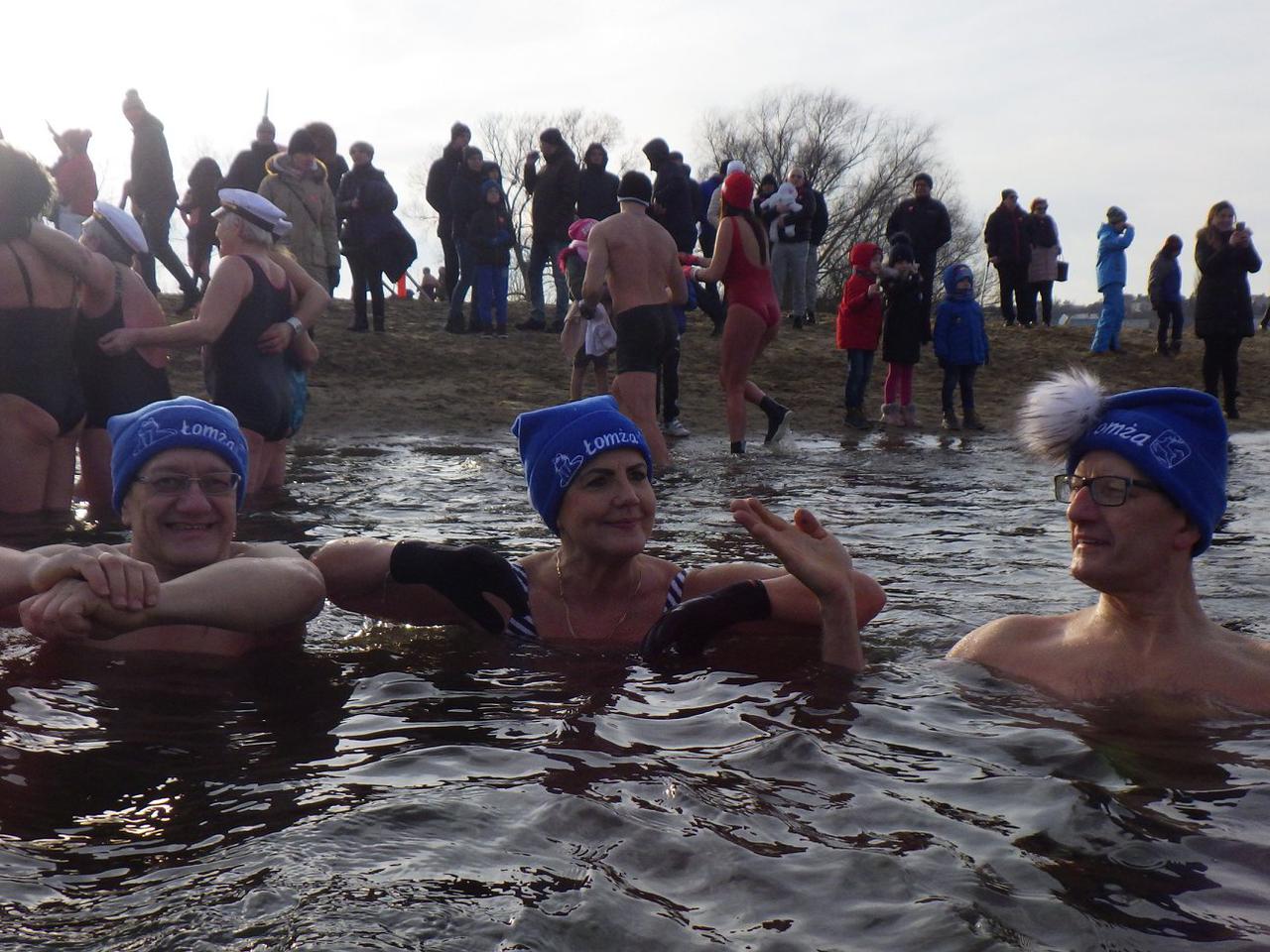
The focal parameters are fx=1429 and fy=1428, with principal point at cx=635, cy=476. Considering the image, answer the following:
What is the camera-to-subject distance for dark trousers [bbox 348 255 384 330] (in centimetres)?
1705

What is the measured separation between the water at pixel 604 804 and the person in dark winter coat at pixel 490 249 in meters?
11.2

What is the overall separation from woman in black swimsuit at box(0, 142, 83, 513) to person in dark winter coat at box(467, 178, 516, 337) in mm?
9436

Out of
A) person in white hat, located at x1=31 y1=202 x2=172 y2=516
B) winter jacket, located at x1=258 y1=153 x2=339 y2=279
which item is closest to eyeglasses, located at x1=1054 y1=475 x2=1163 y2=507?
person in white hat, located at x1=31 y1=202 x2=172 y2=516

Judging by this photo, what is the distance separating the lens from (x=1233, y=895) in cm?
291

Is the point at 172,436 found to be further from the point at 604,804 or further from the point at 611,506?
the point at 604,804

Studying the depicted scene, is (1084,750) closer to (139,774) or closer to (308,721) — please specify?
(308,721)

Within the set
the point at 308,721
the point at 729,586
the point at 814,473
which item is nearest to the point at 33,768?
the point at 308,721

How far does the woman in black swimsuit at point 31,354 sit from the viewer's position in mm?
6742

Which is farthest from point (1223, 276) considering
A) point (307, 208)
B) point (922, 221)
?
point (307, 208)

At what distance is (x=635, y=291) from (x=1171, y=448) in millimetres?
6919

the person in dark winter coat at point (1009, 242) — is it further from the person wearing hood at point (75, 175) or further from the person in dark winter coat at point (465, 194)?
the person wearing hood at point (75, 175)

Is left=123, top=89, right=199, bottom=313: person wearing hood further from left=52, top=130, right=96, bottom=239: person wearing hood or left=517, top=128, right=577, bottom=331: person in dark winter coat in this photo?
left=517, top=128, right=577, bottom=331: person in dark winter coat

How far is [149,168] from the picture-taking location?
15.4m

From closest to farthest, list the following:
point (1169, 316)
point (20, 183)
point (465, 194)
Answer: point (20, 183) → point (465, 194) → point (1169, 316)
